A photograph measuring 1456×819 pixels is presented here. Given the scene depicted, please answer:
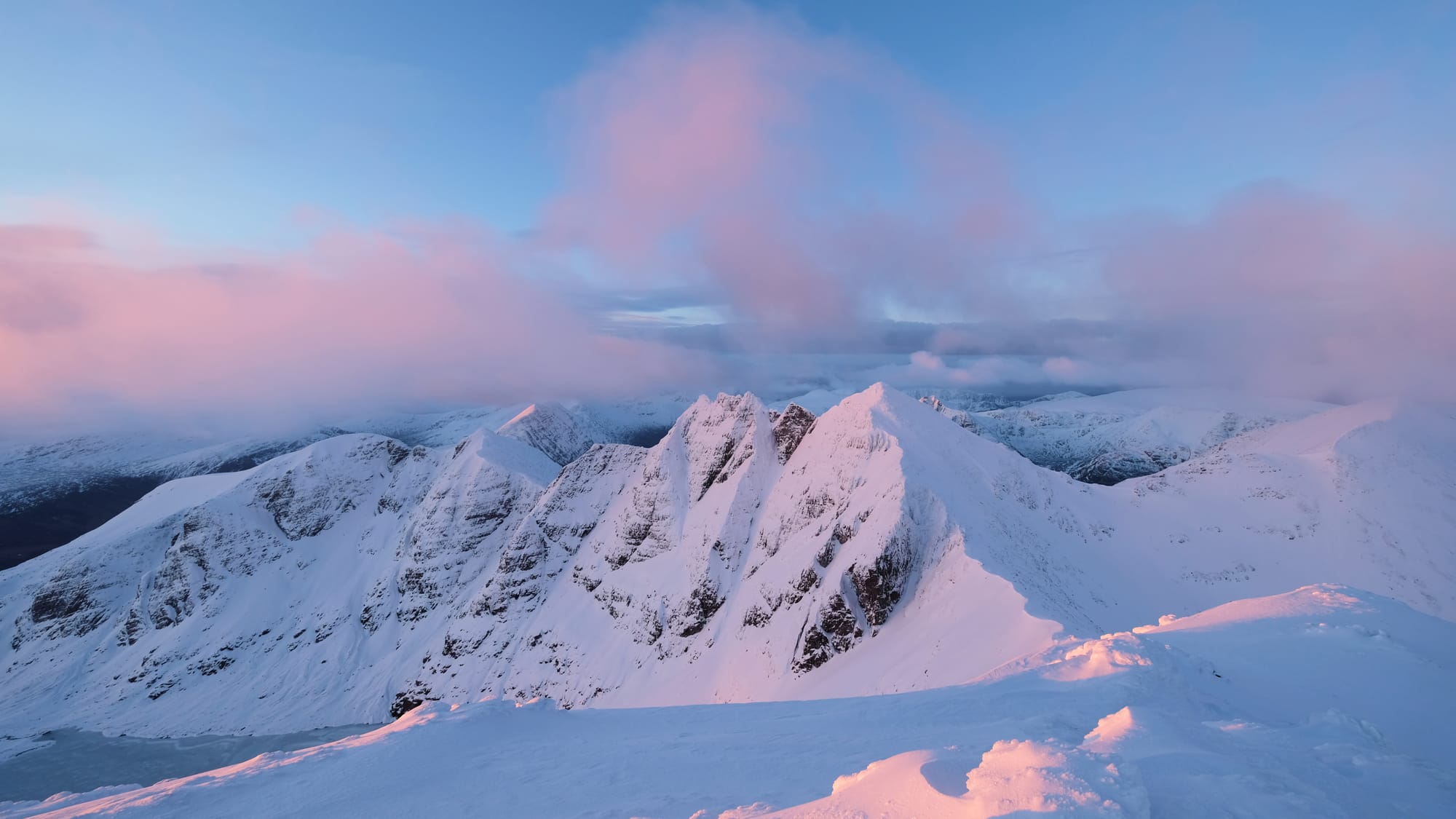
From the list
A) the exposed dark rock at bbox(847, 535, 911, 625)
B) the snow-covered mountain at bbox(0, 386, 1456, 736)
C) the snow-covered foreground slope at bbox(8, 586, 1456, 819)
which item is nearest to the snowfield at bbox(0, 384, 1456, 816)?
the snow-covered foreground slope at bbox(8, 586, 1456, 819)

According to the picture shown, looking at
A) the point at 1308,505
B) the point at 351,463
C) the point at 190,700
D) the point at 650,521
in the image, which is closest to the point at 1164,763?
the point at 650,521

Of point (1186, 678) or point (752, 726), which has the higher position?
point (1186, 678)

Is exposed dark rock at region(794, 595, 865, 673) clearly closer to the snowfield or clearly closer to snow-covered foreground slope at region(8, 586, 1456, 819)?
the snowfield

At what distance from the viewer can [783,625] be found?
218ft

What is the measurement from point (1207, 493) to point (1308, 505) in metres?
12.4

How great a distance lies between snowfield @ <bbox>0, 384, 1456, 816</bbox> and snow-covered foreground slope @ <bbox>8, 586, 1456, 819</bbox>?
104 millimetres

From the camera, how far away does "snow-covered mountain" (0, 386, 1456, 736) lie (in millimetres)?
60156

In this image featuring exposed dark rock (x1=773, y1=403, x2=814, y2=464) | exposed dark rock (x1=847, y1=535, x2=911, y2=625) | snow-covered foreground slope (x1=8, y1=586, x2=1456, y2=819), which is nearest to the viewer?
snow-covered foreground slope (x1=8, y1=586, x2=1456, y2=819)

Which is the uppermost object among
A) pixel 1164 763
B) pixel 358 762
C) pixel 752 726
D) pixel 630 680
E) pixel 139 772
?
pixel 1164 763

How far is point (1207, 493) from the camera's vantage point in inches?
3462

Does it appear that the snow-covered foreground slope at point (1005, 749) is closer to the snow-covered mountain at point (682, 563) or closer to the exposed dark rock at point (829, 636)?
the snow-covered mountain at point (682, 563)

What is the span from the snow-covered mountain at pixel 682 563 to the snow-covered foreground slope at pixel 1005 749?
21961 mm

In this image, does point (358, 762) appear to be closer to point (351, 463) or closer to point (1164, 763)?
point (1164, 763)

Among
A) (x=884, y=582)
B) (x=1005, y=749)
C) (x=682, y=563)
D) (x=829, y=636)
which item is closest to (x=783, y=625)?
(x=829, y=636)
